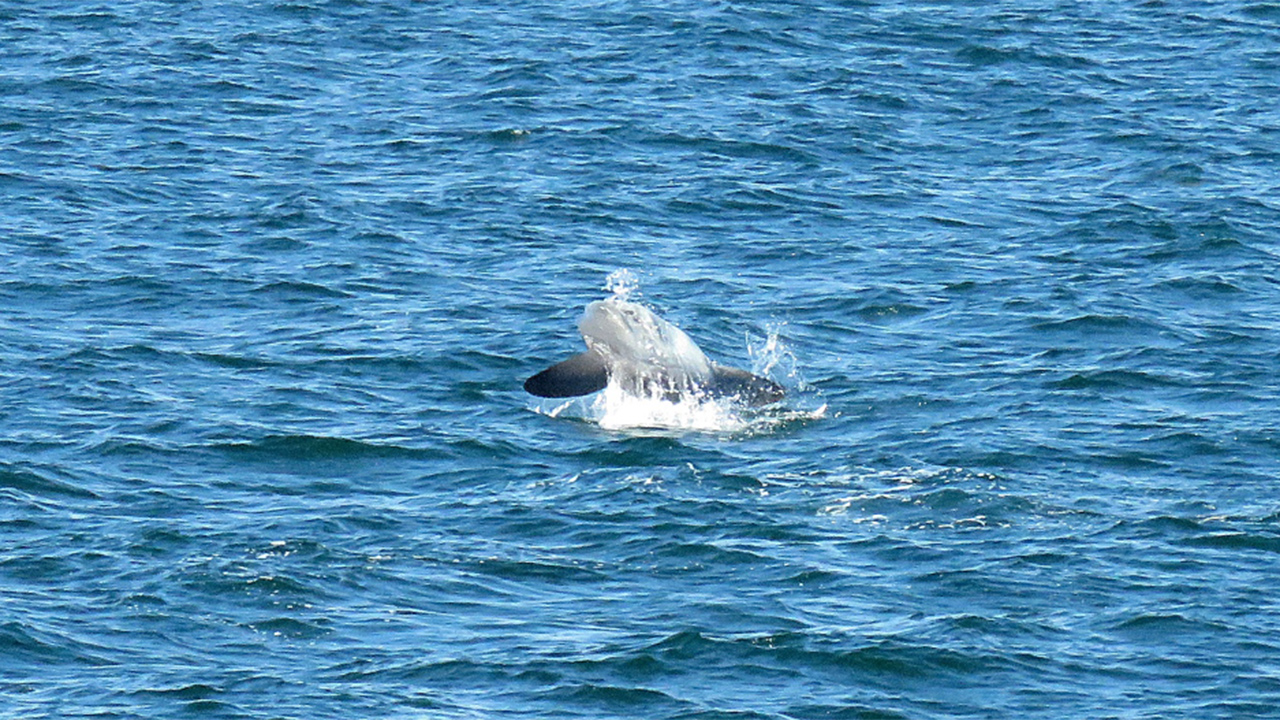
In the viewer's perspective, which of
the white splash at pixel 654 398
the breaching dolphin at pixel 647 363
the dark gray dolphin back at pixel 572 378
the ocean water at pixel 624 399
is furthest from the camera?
the white splash at pixel 654 398

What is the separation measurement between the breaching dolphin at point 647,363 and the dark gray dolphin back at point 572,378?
1 cm

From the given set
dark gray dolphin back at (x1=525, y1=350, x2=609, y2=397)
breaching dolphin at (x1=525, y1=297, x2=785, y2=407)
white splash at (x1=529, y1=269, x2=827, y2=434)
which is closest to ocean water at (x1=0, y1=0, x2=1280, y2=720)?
white splash at (x1=529, y1=269, x2=827, y2=434)

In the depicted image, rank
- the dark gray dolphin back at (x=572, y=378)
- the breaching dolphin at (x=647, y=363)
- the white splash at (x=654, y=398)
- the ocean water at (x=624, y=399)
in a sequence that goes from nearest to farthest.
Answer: the ocean water at (x=624, y=399)
the dark gray dolphin back at (x=572, y=378)
the breaching dolphin at (x=647, y=363)
the white splash at (x=654, y=398)

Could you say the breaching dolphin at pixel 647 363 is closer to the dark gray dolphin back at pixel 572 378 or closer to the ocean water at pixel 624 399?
the dark gray dolphin back at pixel 572 378

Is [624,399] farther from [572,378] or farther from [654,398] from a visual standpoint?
[572,378]

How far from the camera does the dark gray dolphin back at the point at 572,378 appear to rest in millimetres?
25859

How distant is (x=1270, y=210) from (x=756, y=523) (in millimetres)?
14404

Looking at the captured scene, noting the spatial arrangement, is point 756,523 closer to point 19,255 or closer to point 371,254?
point 371,254

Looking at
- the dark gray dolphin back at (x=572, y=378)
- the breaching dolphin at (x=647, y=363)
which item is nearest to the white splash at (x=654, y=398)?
the breaching dolphin at (x=647, y=363)

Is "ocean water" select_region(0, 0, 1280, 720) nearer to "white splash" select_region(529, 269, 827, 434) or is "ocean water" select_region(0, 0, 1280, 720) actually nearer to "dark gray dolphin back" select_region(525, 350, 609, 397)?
"white splash" select_region(529, 269, 827, 434)

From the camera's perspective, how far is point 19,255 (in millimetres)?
32406

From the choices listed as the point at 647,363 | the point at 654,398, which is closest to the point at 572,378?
the point at 647,363

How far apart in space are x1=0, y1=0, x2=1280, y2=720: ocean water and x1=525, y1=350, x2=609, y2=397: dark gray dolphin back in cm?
64

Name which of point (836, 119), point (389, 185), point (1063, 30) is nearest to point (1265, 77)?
point (1063, 30)
